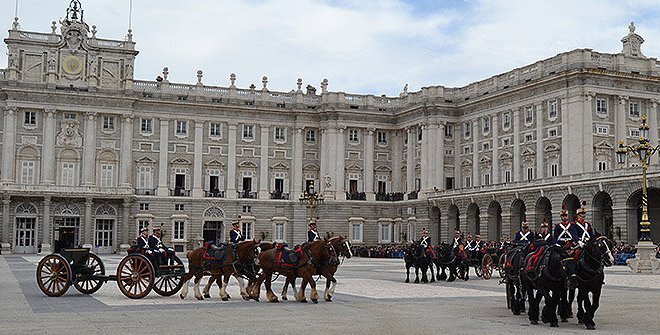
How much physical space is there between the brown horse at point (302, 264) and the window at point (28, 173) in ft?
173

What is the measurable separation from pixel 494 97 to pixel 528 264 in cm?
5126

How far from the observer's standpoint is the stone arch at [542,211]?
2229 inches

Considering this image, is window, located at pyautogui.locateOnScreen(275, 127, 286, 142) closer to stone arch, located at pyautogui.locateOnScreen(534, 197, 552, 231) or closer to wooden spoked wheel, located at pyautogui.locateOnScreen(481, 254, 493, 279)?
stone arch, located at pyautogui.locateOnScreen(534, 197, 552, 231)

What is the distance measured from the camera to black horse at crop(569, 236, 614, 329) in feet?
48.2

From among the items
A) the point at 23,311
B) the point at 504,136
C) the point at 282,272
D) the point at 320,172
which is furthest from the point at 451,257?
the point at 320,172

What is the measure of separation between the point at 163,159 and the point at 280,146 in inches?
414

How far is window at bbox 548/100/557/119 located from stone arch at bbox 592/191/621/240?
8391mm

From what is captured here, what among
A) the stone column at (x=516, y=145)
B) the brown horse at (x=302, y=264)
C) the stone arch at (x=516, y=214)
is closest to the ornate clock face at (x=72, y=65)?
the stone column at (x=516, y=145)

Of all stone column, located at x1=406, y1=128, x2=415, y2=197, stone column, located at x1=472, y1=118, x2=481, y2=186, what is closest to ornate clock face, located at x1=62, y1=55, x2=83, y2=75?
stone column, located at x1=406, y1=128, x2=415, y2=197

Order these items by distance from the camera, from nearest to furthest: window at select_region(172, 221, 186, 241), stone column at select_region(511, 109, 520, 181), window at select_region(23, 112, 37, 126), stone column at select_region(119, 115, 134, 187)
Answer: stone column at select_region(511, 109, 520, 181)
window at select_region(23, 112, 37, 126)
stone column at select_region(119, 115, 134, 187)
window at select_region(172, 221, 186, 241)

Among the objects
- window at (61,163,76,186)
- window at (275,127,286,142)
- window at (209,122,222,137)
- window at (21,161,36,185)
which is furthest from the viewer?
→ window at (275,127,286,142)

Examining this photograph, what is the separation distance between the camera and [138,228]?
7069cm

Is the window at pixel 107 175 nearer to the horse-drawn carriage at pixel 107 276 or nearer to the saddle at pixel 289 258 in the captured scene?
the horse-drawn carriage at pixel 107 276

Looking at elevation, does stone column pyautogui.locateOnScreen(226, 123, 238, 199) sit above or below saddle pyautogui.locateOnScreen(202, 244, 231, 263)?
above
